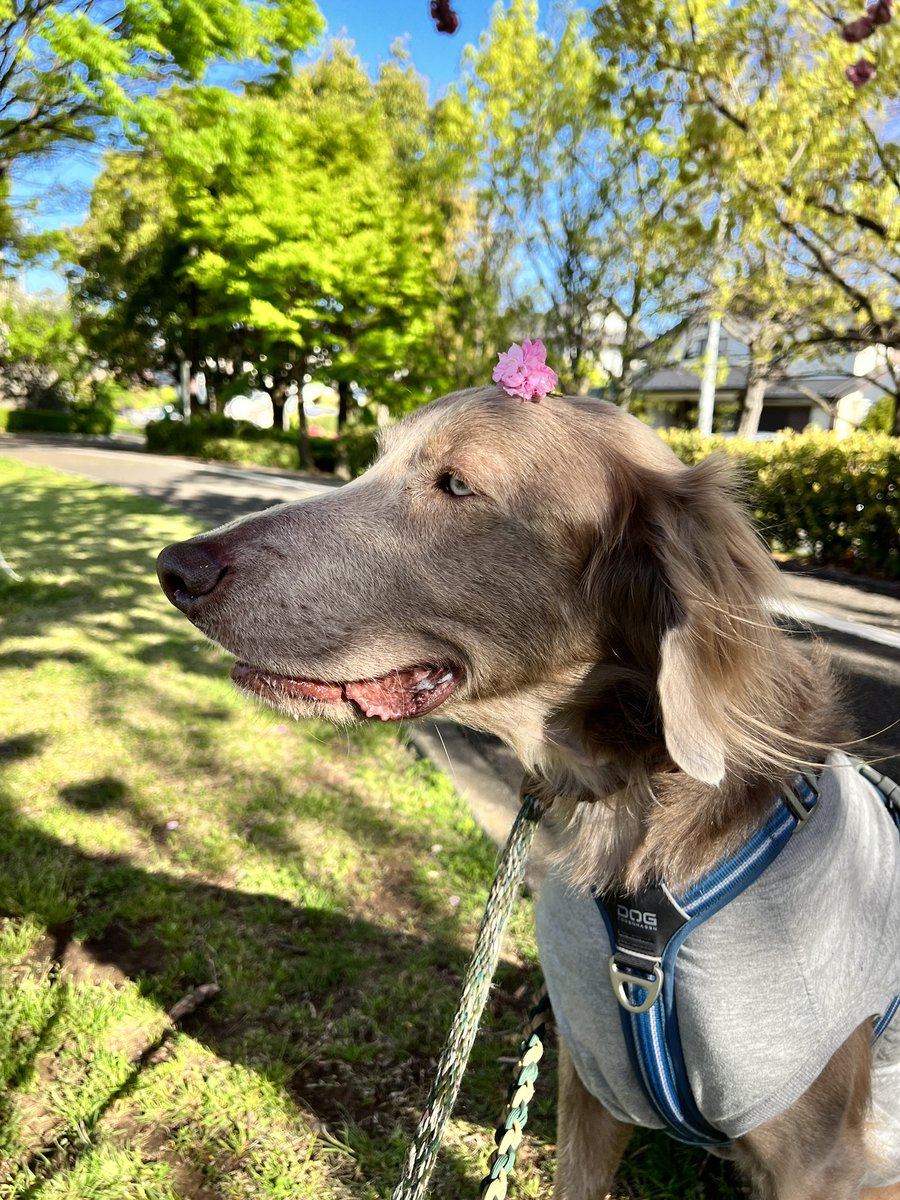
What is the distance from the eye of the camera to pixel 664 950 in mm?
1573

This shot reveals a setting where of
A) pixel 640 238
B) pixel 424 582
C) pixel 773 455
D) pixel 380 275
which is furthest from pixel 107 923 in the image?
pixel 380 275

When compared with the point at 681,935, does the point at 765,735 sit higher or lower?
higher

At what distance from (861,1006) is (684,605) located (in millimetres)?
943

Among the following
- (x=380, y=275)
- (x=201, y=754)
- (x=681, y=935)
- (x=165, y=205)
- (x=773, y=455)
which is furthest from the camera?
(x=165, y=205)

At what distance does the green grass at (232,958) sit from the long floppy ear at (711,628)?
1617 millimetres

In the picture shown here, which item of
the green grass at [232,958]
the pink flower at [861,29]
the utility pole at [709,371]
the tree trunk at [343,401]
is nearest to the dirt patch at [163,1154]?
the green grass at [232,958]

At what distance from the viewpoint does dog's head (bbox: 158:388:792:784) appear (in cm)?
175

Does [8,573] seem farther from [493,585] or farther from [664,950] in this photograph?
[664,950]

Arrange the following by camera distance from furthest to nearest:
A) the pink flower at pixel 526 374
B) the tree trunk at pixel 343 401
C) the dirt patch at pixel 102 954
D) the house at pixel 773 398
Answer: the house at pixel 773 398, the tree trunk at pixel 343 401, the dirt patch at pixel 102 954, the pink flower at pixel 526 374

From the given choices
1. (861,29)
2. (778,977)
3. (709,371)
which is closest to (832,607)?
(861,29)

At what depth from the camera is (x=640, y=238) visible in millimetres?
15211

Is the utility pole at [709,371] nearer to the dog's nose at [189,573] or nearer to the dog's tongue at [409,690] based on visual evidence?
the dog's tongue at [409,690]

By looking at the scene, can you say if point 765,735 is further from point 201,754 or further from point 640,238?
point 640,238

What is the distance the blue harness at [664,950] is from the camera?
1.58 metres
